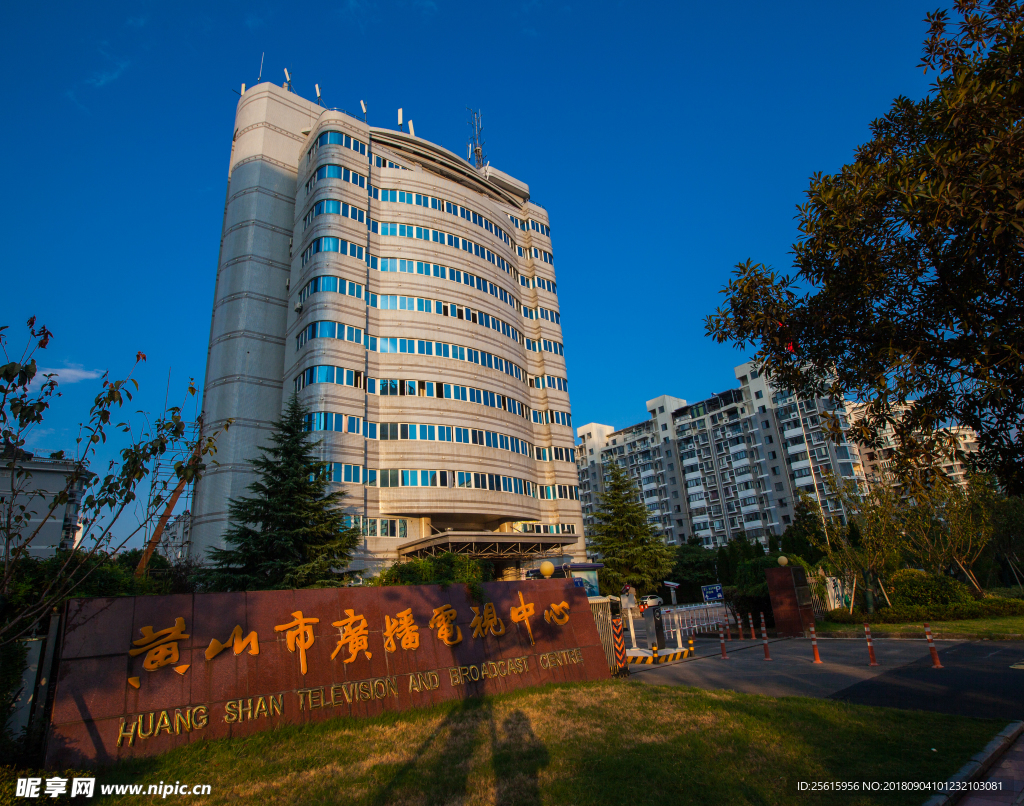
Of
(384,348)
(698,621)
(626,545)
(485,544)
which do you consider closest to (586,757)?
(698,621)

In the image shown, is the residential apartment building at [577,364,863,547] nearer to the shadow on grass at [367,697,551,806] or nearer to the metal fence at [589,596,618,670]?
the metal fence at [589,596,618,670]

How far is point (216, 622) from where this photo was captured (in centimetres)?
835

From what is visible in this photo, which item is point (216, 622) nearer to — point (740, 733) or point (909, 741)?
point (740, 733)

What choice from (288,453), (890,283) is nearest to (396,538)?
(288,453)

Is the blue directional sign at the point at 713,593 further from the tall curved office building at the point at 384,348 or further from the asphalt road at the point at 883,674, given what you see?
the asphalt road at the point at 883,674

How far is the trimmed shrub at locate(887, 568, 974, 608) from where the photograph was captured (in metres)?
21.6

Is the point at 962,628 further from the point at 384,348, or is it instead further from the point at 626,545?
the point at 384,348

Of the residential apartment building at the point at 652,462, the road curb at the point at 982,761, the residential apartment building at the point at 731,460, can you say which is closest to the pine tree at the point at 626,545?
the residential apartment building at the point at 731,460

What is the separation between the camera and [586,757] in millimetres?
7070

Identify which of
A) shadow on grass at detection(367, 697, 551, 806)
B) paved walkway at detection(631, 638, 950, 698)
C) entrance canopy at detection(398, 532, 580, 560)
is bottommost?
paved walkway at detection(631, 638, 950, 698)

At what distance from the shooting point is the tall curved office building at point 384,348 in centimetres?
3306

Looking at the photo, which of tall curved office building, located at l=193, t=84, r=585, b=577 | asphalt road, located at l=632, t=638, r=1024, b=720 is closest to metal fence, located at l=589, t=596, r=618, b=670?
asphalt road, located at l=632, t=638, r=1024, b=720

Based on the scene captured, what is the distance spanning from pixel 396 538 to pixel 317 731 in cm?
2484

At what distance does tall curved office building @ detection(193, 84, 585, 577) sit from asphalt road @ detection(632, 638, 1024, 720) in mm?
16502
